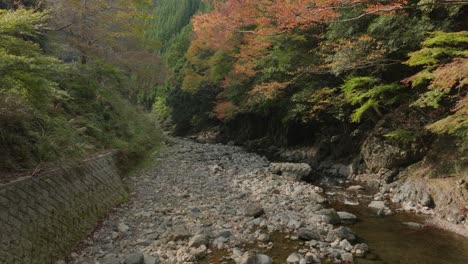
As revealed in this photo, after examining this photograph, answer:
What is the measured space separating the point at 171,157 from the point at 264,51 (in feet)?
28.0

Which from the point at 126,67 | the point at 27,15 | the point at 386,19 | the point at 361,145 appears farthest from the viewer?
the point at 126,67

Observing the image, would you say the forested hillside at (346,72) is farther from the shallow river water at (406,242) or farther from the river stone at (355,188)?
the shallow river water at (406,242)

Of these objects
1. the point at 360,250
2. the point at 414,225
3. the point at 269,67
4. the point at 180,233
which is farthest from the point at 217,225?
the point at 269,67

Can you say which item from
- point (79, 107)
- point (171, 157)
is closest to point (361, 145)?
point (171, 157)

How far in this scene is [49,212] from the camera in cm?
537

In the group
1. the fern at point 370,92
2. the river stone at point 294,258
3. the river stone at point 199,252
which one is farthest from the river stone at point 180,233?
the fern at point 370,92

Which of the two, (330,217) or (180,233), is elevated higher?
(330,217)

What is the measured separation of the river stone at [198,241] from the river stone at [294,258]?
1700 mm

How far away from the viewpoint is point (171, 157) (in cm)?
1666

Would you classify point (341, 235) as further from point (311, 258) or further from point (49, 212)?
point (49, 212)

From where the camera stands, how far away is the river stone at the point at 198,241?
620 centimetres

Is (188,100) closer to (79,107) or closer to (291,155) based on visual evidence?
(291,155)

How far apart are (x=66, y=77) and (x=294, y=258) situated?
963 centimetres

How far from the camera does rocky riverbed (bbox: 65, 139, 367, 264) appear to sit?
19.1 ft
